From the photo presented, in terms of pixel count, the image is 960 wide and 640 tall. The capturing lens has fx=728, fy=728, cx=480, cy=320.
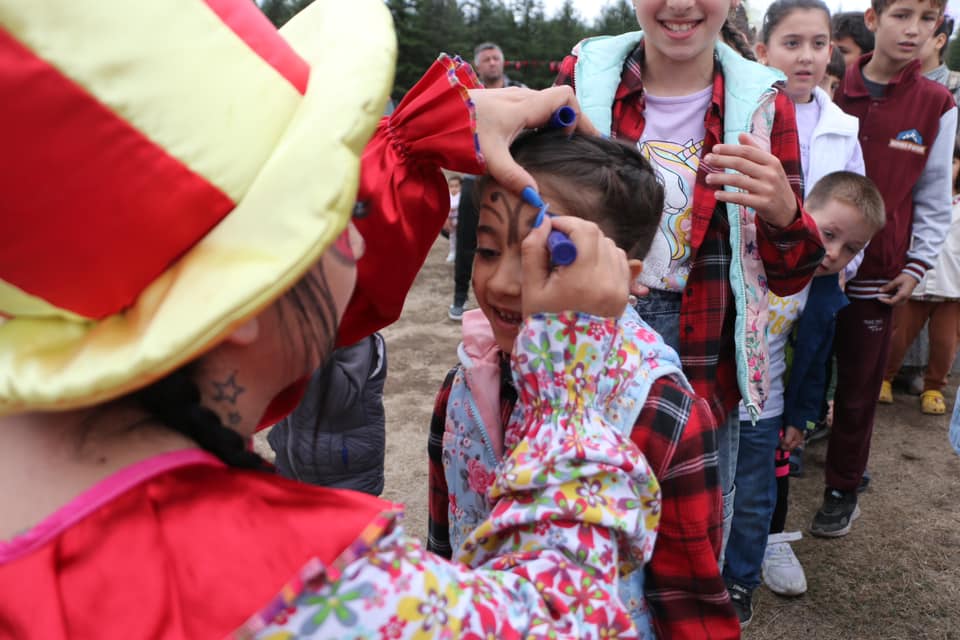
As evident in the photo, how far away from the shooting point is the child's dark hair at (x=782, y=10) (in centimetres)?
334

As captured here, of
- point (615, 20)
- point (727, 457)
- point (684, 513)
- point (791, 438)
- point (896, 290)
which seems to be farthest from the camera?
point (615, 20)

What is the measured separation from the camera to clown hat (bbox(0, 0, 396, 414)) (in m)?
0.68

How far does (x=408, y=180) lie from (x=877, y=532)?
3.14m

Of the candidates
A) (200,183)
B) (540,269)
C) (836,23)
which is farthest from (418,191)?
(836,23)

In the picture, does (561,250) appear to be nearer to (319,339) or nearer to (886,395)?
(319,339)

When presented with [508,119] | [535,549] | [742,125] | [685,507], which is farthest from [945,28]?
[535,549]

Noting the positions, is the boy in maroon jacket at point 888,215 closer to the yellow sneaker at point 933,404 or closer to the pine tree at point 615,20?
the yellow sneaker at point 933,404

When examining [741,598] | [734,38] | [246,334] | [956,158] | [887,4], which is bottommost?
[741,598]

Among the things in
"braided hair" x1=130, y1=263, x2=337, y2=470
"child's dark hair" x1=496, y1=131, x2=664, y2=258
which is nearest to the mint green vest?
"child's dark hair" x1=496, y1=131, x2=664, y2=258

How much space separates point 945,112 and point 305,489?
3665 mm

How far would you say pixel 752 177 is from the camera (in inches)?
72.4

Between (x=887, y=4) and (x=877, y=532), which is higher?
(x=887, y=4)

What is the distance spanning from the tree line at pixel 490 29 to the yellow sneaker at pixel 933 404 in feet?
Answer: 68.6

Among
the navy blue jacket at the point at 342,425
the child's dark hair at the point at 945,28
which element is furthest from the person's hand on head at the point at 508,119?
the child's dark hair at the point at 945,28
